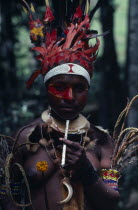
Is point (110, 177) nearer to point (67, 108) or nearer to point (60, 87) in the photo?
point (67, 108)

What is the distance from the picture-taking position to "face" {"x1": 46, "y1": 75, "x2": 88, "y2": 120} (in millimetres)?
3049

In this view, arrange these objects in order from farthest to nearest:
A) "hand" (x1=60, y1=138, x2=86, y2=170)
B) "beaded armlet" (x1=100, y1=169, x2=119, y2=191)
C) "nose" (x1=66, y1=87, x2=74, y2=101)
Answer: "beaded armlet" (x1=100, y1=169, x2=119, y2=191), "nose" (x1=66, y1=87, x2=74, y2=101), "hand" (x1=60, y1=138, x2=86, y2=170)

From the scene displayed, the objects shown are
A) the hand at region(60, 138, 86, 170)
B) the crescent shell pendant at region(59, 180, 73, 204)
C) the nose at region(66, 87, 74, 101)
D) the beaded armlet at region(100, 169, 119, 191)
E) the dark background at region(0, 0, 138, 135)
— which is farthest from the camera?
the dark background at region(0, 0, 138, 135)

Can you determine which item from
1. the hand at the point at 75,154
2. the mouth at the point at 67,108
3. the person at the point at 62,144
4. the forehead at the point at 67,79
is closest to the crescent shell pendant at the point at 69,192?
the person at the point at 62,144

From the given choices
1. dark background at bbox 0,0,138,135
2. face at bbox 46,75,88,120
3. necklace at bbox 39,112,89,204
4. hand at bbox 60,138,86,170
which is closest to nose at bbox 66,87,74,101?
face at bbox 46,75,88,120

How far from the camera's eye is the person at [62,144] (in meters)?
2.99

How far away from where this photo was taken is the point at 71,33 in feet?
10.4

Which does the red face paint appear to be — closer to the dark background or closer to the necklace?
the necklace

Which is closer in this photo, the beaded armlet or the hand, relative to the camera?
the hand

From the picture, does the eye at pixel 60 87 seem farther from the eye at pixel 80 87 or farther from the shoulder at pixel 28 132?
the shoulder at pixel 28 132

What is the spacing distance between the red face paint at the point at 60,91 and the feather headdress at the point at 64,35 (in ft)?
0.54

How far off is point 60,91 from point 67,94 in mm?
72

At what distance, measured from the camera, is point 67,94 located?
3031mm

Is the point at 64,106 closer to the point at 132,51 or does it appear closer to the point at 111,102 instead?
the point at 132,51
